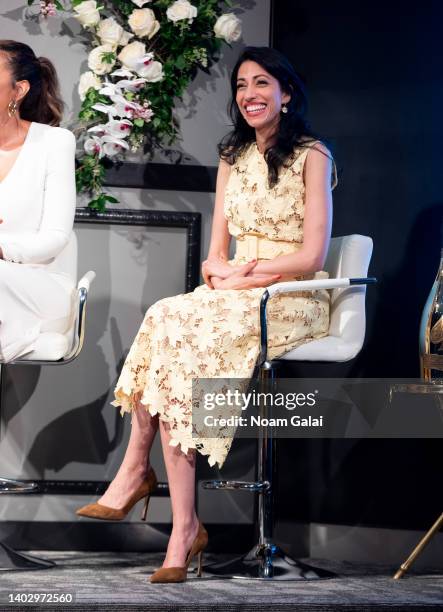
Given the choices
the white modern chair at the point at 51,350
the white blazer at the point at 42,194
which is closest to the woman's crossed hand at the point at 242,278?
the white modern chair at the point at 51,350

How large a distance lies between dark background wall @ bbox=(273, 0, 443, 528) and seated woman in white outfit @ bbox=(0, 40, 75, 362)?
3.48 ft

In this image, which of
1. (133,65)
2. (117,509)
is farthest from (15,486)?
(133,65)

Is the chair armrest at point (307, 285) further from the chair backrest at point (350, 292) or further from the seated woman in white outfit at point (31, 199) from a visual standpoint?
the seated woman in white outfit at point (31, 199)

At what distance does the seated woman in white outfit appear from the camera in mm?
2959

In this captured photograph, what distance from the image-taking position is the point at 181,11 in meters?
3.68

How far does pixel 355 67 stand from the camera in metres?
3.77

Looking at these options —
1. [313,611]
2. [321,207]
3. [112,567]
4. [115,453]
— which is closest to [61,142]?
[321,207]

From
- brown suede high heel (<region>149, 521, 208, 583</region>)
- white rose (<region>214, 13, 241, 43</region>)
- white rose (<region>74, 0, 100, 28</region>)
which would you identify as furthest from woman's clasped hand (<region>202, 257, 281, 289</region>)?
white rose (<region>74, 0, 100, 28</region>)

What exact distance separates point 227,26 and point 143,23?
34 centimetres

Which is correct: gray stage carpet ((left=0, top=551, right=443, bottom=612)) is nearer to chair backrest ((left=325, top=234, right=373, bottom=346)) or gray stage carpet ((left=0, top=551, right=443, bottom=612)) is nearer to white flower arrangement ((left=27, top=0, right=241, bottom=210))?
chair backrest ((left=325, top=234, right=373, bottom=346))

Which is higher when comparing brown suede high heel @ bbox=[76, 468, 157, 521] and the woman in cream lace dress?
the woman in cream lace dress

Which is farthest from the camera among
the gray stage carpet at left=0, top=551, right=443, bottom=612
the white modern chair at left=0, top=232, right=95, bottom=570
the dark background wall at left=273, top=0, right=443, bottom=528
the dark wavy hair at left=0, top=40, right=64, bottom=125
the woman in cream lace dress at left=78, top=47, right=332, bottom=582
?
the dark background wall at left=273, top=0, right=443, bottom=528

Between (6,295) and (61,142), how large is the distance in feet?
2.37

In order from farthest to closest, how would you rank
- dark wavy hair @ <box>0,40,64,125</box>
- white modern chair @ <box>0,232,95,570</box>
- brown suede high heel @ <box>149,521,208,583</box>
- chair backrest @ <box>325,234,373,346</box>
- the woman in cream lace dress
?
1. dark wavy hair @ <box>0,40,64,125</box>
2. chair backrest @ <box>325,234,373,346</box>
3. white modern chair @ <box>0,232,95,570</box>
4. the woman in cream lace dress
5. brown suede high heel @ <box>149,521,208,583</box>
